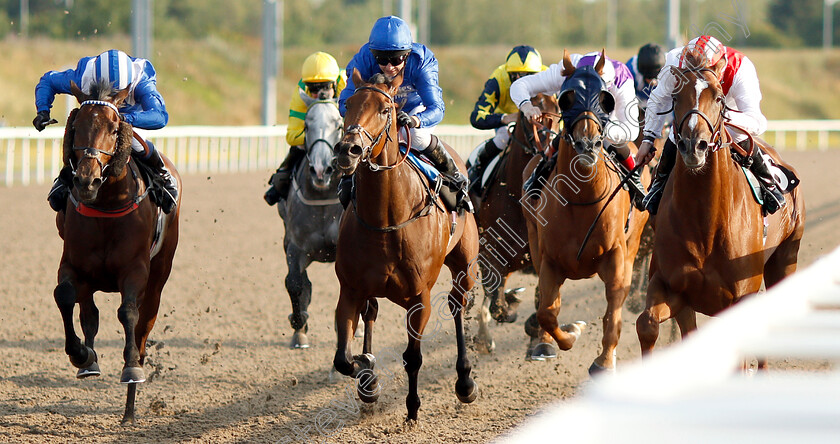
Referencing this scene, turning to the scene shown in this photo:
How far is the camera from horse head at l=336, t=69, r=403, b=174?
160 inches

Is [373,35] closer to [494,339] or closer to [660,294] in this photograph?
[660,294]

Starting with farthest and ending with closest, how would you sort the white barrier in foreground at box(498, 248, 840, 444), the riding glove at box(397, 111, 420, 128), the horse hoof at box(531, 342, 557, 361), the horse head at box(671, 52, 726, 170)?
the horse hoof at box(531, 342, 557, 361) → the riding glove at box(397, 111, 420, 128) → the horse head at box(671, 52, 726, 170) → the white barrier in foreground at box(498, 248, 840, 444)

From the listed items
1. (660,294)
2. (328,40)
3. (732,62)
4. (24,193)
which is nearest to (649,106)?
(732,62)

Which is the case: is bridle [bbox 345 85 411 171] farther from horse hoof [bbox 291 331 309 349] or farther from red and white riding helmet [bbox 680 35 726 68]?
horse hoof [bbox 291 331 309 349]

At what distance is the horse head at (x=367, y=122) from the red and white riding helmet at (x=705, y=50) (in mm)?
1297

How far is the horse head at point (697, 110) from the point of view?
404 cm

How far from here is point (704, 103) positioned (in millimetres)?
4156

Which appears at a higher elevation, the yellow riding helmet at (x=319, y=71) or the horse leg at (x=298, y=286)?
the yellow riding helmet at (x=319, y=71)

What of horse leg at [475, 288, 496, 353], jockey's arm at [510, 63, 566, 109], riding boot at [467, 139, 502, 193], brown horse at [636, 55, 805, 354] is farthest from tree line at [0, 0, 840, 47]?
brown horse at [636, 55, 805, 354]

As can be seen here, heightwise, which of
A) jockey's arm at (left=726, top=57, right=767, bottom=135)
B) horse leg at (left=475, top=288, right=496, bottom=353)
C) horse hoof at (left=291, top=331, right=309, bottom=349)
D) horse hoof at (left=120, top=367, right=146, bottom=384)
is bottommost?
horse hoof at (left=291, top=331, right=309, bottom=349)

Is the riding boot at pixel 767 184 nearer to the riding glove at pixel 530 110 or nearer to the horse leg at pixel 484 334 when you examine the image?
the riding glove at pixel 530 110

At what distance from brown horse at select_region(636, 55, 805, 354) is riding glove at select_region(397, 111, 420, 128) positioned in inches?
46.0

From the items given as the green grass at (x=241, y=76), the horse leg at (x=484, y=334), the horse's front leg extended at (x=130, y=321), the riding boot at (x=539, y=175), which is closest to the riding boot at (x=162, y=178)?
the horse's front leg extended at (x=130, y=321)

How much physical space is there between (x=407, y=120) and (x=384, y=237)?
0.56m
